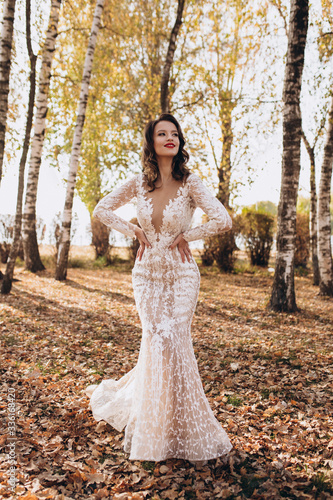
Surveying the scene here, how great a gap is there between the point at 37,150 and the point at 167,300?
1011 cm

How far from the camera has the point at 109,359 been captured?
17.3 ft

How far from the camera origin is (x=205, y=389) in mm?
4387

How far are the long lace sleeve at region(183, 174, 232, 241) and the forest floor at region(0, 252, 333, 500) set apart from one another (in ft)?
6.04

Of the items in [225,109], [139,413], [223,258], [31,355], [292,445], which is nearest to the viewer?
[139,413]

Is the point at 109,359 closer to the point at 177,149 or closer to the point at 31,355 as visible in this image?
the point at 31,355

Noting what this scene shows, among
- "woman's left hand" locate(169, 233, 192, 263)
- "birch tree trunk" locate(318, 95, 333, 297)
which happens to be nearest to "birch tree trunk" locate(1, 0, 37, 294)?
"woman's left hand" locate(169, 233, 192, 263)

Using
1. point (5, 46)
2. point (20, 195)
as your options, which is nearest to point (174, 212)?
point (5, 46)

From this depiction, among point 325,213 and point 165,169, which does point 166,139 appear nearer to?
point 165,169

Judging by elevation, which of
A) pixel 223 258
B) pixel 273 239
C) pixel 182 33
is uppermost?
pixel 182 33

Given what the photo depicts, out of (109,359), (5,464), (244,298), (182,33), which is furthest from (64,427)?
(182,33)

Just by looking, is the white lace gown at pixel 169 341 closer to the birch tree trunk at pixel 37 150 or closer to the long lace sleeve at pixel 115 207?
the long lace sleeve at pixel 115 207

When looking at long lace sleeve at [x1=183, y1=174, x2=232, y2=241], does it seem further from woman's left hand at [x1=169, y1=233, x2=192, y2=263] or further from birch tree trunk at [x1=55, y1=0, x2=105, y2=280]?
birch tree trunk at [x1=55, y1=0, x2=105, y2=280]

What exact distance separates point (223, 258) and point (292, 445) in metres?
11.6

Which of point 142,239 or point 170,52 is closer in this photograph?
point 142,239
